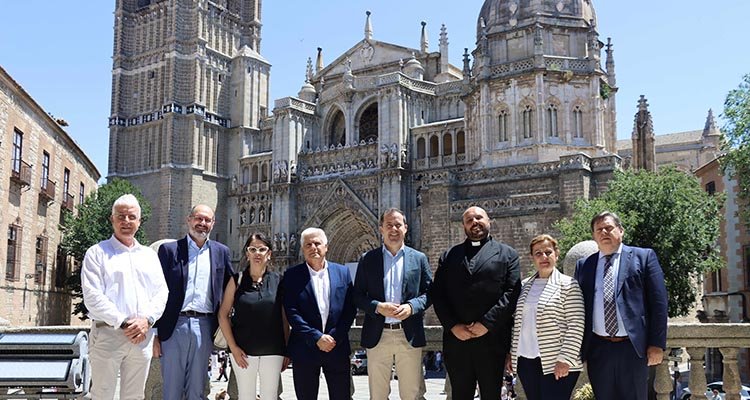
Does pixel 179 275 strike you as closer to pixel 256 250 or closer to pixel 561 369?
pixel 256 250

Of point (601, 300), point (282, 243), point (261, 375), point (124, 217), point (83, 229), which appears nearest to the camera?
point (601, 300)

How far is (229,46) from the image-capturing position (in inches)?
2074

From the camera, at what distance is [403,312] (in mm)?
5938

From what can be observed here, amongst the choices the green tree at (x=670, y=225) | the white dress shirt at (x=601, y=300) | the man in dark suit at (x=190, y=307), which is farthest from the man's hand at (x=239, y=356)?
the green tree at (x=670, y=225)

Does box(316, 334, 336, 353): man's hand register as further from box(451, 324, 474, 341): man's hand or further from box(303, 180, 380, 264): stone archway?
box(303, 180, 380, 264): stone archway

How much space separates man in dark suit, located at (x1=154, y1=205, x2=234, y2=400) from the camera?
6.17 metres

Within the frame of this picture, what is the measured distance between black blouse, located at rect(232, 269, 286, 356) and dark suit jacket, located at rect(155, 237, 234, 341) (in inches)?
9.7

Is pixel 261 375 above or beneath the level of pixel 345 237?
beneath

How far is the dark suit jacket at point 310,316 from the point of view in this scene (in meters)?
6.08

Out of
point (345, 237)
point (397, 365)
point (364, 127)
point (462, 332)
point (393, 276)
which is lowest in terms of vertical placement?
point (397, 365)

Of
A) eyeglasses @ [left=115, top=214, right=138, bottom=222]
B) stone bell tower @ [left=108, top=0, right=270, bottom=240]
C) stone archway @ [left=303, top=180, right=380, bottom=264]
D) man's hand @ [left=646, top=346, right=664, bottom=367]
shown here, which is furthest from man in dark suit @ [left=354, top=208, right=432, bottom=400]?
stone bell tower @ [left=108, top=0, right=270, bottom=240]

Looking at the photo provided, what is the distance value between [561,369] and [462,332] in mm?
814

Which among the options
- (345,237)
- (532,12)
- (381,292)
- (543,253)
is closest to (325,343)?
(381,292)

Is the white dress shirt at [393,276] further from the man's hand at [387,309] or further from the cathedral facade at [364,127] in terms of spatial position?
the cathedral facade at [364,127]
